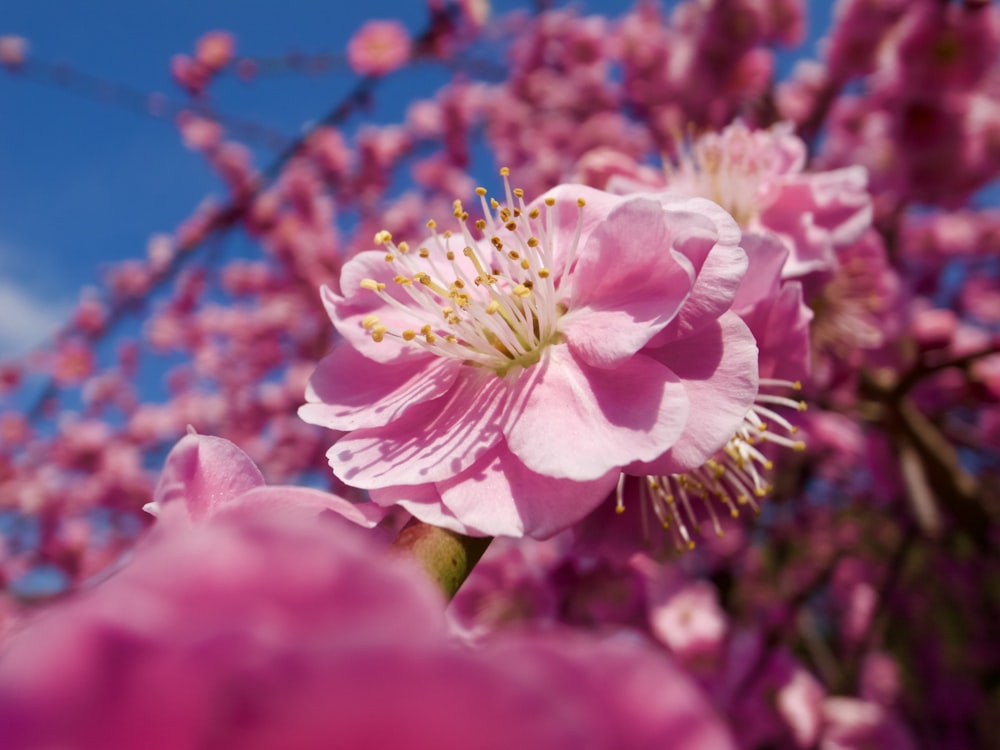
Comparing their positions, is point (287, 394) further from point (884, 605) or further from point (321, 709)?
point (321, 709)

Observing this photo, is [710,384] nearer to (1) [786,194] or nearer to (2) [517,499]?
(2) [517,499]

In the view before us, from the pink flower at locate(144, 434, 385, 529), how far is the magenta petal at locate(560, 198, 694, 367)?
0.28 m

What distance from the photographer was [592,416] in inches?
28.0

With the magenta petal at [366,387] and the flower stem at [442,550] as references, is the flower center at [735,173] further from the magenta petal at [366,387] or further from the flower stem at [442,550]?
the flower stem at [442,550]

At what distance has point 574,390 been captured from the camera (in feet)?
2.47

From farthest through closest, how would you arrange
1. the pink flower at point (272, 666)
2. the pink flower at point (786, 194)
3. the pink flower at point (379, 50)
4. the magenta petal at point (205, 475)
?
1. the pink flower at point (379, 50)
2. the pink flower at point (786, 194)
3. the magenta petal at point (205, 475)
4. the pink flower at point (272, 666)

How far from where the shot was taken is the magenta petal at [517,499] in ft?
2.09

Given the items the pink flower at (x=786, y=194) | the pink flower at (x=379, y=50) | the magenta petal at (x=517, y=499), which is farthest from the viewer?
the pink flower at (x=379, y=50)

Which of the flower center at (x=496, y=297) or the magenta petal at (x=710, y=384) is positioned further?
the flower center at (x=496, y=297)

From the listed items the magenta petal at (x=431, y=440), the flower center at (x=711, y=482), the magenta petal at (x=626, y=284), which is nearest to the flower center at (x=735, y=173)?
the flower center at (x=711, y=482)

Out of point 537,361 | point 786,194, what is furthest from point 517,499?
point 786,194

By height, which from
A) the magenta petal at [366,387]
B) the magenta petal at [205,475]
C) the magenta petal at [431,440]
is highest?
the magenta petal at [205,475]

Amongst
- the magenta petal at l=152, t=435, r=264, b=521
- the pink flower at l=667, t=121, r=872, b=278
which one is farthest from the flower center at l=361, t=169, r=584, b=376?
the pink flower at l=667, t=121, r=872, b=278

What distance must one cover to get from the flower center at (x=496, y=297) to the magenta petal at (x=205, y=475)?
0.25m
